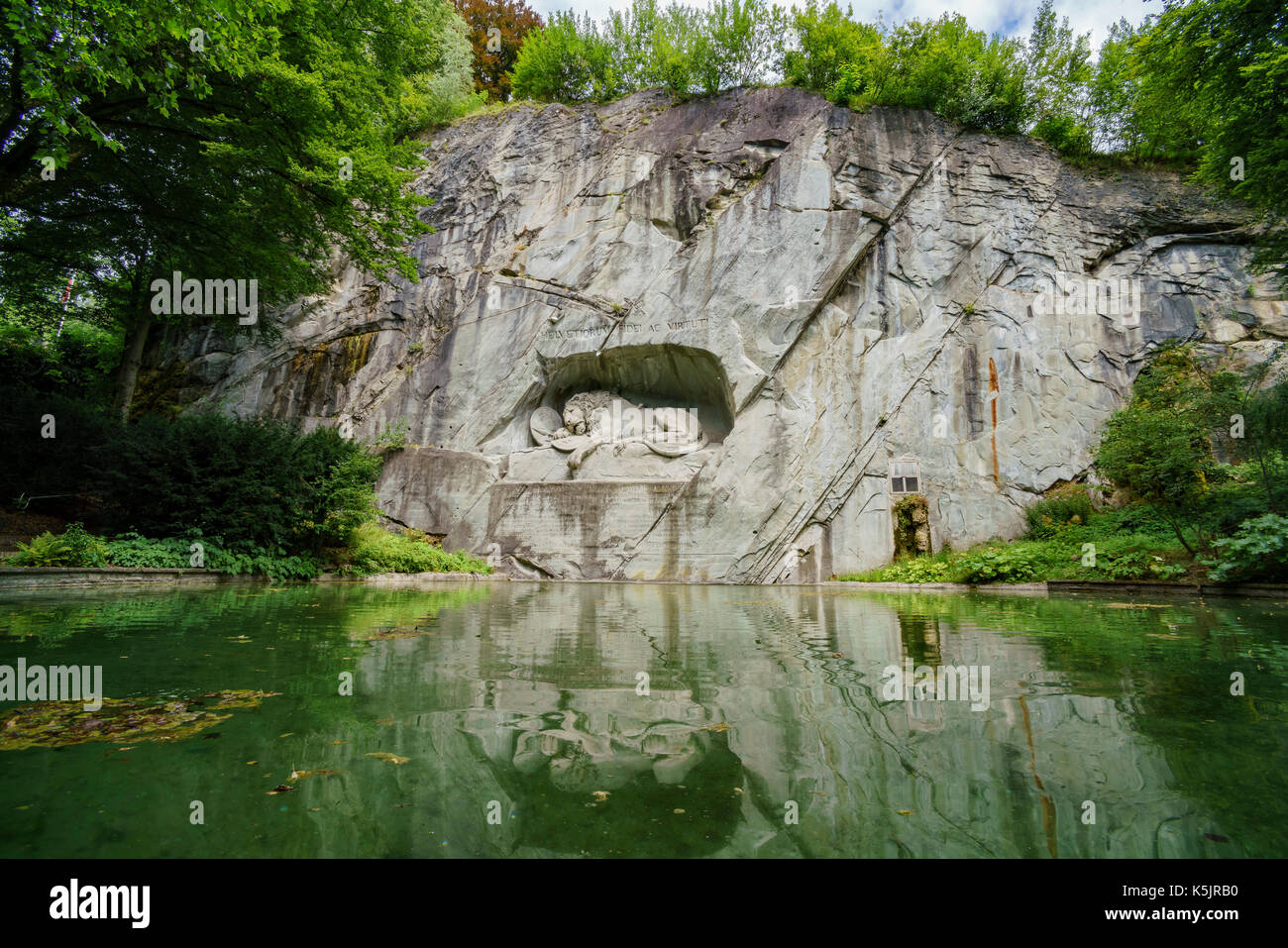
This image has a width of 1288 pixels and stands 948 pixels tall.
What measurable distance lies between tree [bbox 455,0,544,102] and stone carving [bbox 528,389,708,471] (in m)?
18.1

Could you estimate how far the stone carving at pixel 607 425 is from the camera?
17.3 m

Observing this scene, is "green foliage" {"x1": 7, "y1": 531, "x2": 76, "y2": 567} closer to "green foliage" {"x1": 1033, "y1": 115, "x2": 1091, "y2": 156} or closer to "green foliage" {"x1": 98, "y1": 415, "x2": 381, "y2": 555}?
"green foliage" {"x1": 98, "y1": 415, "x2": 381, "y2": 555}

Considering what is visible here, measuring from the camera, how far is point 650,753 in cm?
217

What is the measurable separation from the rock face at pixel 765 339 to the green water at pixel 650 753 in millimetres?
10648

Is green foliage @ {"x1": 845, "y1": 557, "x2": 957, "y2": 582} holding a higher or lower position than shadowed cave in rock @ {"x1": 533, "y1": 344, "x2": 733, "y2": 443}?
lower

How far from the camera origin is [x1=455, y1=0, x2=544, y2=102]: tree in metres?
28.0

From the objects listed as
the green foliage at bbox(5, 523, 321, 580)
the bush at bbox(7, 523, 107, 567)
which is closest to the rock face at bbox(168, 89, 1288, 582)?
the green foliage at bbox(5, 523, 321, 580)

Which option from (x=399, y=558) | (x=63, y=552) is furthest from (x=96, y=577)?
(x=399, y=558)

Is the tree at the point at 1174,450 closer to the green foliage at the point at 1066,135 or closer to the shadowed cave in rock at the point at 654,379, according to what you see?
the shadowed cave in rock at the point at 654,379

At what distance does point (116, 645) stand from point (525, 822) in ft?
12.7

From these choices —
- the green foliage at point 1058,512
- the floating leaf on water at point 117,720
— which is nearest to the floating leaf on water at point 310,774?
the floating leaf on water at point 117,720

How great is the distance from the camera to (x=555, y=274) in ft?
60.0

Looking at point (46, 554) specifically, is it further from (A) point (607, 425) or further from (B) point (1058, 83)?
(B) point (1058, 83)

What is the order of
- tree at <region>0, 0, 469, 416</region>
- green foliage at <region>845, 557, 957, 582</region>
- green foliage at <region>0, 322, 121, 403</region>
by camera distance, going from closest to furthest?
tree at <region>0, 0, 469, 416</region>
green foliage at <region>845, 557, 957, 582</region>
green foliage at <region>0, 322, 121, 403</region>
